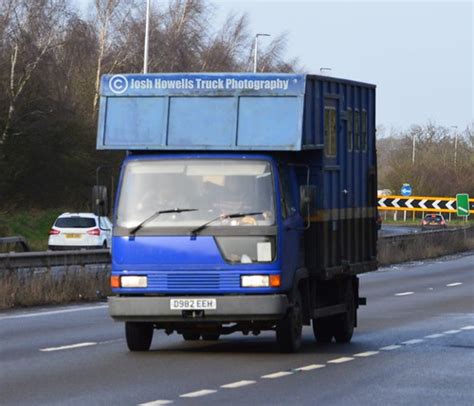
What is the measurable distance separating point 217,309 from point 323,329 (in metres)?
3.33

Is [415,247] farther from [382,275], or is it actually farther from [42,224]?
[42,224]

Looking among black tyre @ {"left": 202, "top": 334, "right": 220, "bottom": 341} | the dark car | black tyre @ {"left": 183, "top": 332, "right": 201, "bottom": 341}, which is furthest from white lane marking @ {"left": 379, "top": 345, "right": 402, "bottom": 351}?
the dark car

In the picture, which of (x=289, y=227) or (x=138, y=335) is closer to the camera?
(x=289, y=227)

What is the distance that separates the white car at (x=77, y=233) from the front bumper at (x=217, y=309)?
32.7m

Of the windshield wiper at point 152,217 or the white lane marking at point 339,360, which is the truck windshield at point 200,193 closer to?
the windshield wiper at point 152,217

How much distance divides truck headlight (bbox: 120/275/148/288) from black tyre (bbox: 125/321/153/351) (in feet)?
2.41

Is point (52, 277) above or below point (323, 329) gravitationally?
above

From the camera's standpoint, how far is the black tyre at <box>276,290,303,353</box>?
60.0 ft

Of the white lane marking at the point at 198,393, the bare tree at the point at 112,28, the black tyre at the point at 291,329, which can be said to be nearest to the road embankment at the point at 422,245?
the bare tree at the point at 112,28

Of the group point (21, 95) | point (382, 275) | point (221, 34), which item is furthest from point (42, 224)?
point (221, 34)

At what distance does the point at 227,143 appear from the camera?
18.4m

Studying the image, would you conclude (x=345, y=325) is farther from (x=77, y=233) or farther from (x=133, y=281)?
(x=77, y=233)

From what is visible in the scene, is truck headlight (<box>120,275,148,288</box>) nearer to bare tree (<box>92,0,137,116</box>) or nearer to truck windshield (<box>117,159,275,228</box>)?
truck windshield (<box>117,159,275,228</box>)

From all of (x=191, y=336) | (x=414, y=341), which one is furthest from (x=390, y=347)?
(x=191, y=336)
